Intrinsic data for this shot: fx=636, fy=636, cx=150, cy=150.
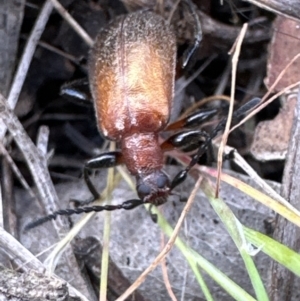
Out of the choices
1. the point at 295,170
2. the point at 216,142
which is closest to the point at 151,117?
the point at 216,142

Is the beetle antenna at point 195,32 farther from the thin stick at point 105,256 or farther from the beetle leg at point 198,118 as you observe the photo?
the thin stick at point 105,256

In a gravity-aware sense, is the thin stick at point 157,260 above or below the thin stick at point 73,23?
below

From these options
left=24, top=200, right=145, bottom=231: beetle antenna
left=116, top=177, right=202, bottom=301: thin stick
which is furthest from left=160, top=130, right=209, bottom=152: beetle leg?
left=24, top=200, right=145, bottom=231: beetle antenna

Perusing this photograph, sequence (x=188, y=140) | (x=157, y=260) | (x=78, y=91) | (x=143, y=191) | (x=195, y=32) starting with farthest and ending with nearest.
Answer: (x=78, y=91), (x=195, y=32), (x=188, y=140), (x=143, y=191), (x=157, y=260)

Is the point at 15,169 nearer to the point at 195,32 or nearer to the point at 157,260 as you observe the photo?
the point at 157,260

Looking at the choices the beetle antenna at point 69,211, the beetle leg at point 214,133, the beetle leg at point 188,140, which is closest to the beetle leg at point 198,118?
the beetle leg at point 188,140

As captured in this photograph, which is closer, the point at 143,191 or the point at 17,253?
the point at 17,253

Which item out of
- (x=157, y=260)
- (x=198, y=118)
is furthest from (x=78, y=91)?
(x=157, y=260)

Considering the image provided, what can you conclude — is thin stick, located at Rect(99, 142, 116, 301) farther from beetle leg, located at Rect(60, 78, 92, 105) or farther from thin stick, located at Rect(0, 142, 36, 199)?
beetle leg, located at Rect(60, 78, 92, 105)
